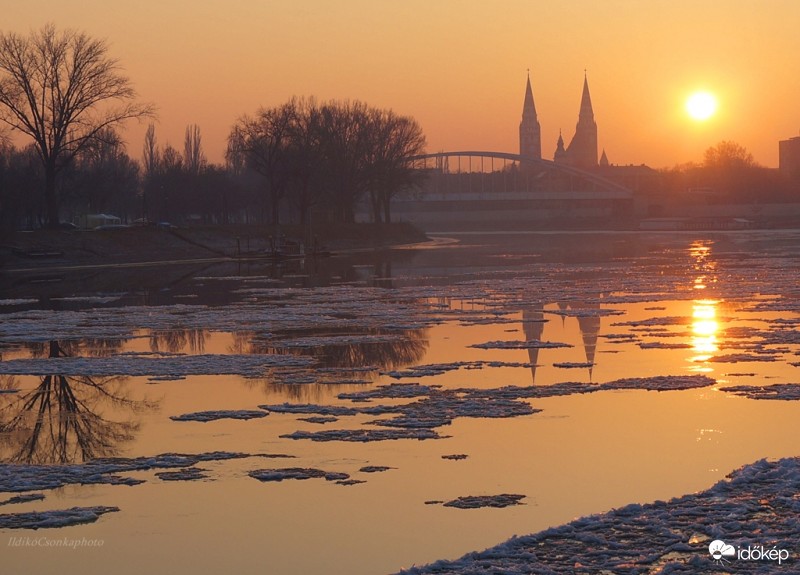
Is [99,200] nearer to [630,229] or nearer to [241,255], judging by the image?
[241,255]

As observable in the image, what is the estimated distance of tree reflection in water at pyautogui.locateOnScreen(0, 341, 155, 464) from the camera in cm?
1436

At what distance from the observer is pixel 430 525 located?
11.1 m

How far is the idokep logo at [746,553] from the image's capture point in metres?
9.73

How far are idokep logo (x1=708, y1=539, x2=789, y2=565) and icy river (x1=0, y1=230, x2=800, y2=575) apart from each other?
0.12 m

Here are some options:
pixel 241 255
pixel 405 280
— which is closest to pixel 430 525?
pixel 405 280

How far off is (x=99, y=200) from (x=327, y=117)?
19.4 m

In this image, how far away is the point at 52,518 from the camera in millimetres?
11305

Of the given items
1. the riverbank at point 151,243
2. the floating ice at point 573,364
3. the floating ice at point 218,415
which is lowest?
the floating ice at point 218,415

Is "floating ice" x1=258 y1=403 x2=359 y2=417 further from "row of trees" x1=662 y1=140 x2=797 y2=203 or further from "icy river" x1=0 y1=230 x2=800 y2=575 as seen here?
"row of trees" x1=662 y1=140 x2=797 y2=203

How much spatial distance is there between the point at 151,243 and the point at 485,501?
64315 millimetres

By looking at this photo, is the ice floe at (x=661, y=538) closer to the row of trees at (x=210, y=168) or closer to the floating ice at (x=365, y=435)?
the floating ice at (x=365, y=435)

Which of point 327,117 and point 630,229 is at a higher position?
point 327,117

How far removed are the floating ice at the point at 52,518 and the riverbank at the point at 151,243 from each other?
50.5 m

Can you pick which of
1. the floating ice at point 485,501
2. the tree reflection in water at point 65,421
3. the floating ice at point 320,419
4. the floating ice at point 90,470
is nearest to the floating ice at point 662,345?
the floating ice at point 320,419
